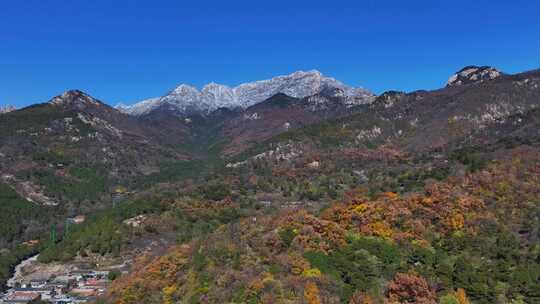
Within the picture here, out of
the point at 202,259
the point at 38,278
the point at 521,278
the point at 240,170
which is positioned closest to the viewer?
the point at 521,278

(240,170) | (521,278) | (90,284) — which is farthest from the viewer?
(240,170)

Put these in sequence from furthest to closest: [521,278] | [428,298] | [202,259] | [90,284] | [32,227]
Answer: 1. [32,227]
2. [90,284]
3. [202,259]
4. [521,278]
5. [428,298]

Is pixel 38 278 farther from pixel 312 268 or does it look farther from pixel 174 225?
pixel 312 268

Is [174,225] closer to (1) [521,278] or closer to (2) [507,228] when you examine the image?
(2) [507,228]

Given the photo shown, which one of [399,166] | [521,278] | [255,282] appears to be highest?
[399,166]

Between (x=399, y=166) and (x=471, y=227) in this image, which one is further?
(x=399, y=166)

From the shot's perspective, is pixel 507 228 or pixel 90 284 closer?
pixel 507 228

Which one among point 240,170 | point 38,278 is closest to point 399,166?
point 240,170

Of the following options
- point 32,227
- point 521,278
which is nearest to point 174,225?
point 32,227

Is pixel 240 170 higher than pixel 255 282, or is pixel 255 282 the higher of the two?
pixel 240 170
